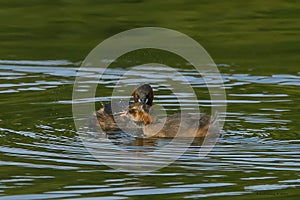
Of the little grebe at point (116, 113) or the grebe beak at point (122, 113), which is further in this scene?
the grebe beak at point (122, 113)

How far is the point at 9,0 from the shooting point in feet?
67.6

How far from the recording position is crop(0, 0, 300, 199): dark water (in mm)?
9758

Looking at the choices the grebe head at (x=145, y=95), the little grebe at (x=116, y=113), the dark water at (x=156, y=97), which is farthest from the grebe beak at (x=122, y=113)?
the dark water at (x=156, y=97)

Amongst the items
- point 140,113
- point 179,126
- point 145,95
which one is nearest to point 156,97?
point 145,95

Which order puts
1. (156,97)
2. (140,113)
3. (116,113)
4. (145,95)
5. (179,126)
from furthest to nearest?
(156,97) < (116,113) < (145,95) < (140,113) < (179,126)

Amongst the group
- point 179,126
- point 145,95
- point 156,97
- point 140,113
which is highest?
point 156,97

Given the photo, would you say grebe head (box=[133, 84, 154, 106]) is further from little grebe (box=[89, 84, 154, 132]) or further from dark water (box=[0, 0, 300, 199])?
dark water (box=[0, 0, 300, 199])

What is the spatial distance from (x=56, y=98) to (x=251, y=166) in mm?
4284

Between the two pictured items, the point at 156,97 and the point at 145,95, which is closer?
the point at 145,95

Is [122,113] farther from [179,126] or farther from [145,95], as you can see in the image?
[179,126]

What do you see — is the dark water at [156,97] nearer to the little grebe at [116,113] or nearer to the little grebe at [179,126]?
the little grebe at [179,126]

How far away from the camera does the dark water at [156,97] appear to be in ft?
32.0

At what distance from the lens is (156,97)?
13945 mm

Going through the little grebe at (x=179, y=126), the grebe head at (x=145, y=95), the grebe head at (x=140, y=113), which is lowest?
the little grebe at (x=179, y=126)
